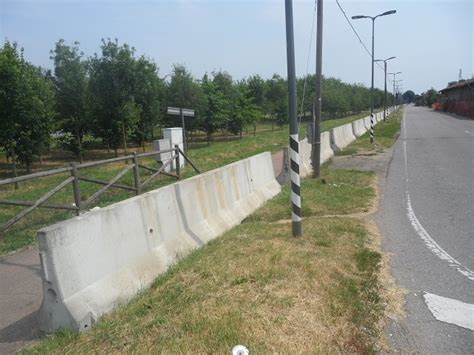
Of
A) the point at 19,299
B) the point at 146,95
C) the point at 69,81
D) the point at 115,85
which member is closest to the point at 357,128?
the point at 146,95

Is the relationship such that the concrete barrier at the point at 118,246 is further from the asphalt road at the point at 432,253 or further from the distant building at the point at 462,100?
the distant building at the point at 462,100

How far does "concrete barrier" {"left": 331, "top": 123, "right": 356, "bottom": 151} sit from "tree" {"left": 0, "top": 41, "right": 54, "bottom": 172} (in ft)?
43.6

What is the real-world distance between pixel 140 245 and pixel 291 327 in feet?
6.70

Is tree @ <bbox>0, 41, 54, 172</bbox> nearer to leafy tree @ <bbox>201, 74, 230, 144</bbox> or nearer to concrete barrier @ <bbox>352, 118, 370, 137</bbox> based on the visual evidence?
leafy tree @ <bbox>201, 74, 230, 144</bbox>

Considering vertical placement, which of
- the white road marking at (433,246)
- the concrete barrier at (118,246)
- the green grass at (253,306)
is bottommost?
the white road marking at (433,246)

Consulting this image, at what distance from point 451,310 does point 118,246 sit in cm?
352

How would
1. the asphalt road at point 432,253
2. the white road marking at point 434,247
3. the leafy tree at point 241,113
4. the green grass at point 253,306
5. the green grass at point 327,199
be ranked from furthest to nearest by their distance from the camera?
the leafy tree at point 241,113, the green grass at point 327,199, the white road marking at point 434,247, the asphalt road at point 432,253, the green grass at point 253,306

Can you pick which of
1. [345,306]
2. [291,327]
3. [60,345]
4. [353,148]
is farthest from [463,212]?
[353,148]

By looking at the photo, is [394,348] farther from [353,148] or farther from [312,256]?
[353,148]

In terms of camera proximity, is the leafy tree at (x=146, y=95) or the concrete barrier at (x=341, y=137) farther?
the leafy tree at (x=146, y=95)

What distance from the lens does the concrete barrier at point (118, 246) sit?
3.71m

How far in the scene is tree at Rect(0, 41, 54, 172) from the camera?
56.6 ft

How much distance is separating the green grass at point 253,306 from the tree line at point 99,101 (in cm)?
533

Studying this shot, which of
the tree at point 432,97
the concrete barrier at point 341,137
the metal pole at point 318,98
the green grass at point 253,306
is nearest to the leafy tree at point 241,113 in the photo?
the concrete barrier at point 341,137
